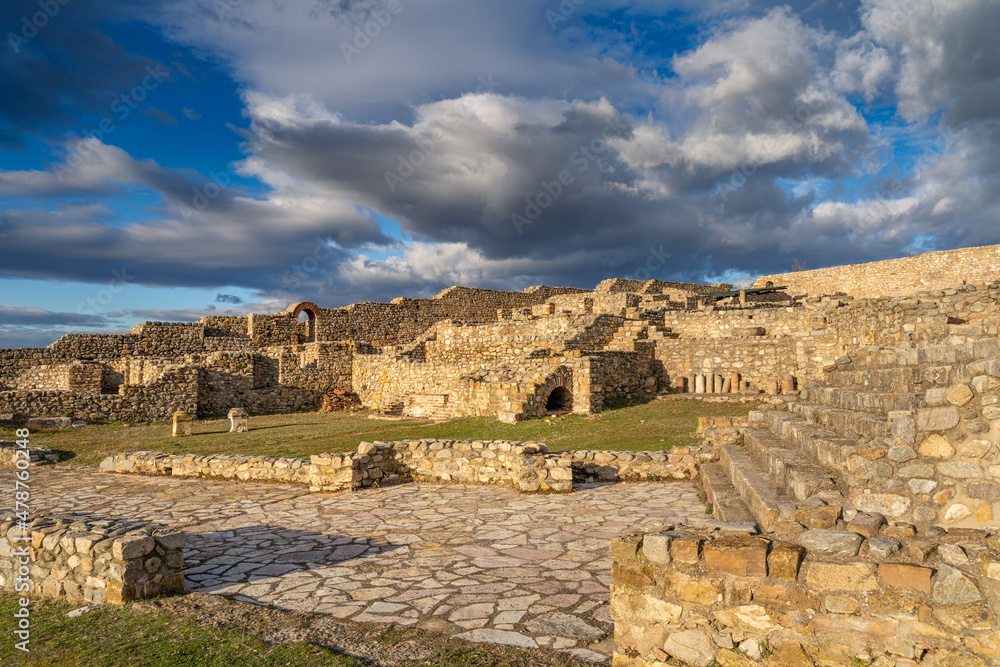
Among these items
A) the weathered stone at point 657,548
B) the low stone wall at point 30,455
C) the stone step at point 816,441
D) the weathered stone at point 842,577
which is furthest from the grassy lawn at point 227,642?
the low stone wall at point 30,455

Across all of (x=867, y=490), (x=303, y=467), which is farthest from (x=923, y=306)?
(x=303, y=467)

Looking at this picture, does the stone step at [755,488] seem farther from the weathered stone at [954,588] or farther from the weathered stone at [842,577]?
→ the weathered stone at [954,588]

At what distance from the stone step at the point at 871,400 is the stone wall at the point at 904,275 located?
19.5m

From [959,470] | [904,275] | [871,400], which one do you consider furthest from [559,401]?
[904,275]

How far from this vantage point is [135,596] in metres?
4.56

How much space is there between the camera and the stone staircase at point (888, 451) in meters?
3.48

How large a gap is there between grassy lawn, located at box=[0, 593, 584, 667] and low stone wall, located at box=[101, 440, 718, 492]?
473cm

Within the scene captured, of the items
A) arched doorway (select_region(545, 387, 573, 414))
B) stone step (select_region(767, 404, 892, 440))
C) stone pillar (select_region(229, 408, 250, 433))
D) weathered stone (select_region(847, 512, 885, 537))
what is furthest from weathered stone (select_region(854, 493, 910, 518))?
stone pillar (select_region(229, 408, 250, 433))

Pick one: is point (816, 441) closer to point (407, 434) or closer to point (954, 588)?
point (954, 588)

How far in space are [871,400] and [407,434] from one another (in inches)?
413

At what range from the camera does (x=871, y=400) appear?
17.4 feet

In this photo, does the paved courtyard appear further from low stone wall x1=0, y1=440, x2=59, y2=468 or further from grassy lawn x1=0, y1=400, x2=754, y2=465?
low stone wall x1=0, y1=440, x2=59, y2=468

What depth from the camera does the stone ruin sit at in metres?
3.03

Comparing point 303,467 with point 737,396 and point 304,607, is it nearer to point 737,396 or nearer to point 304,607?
point 304,607
